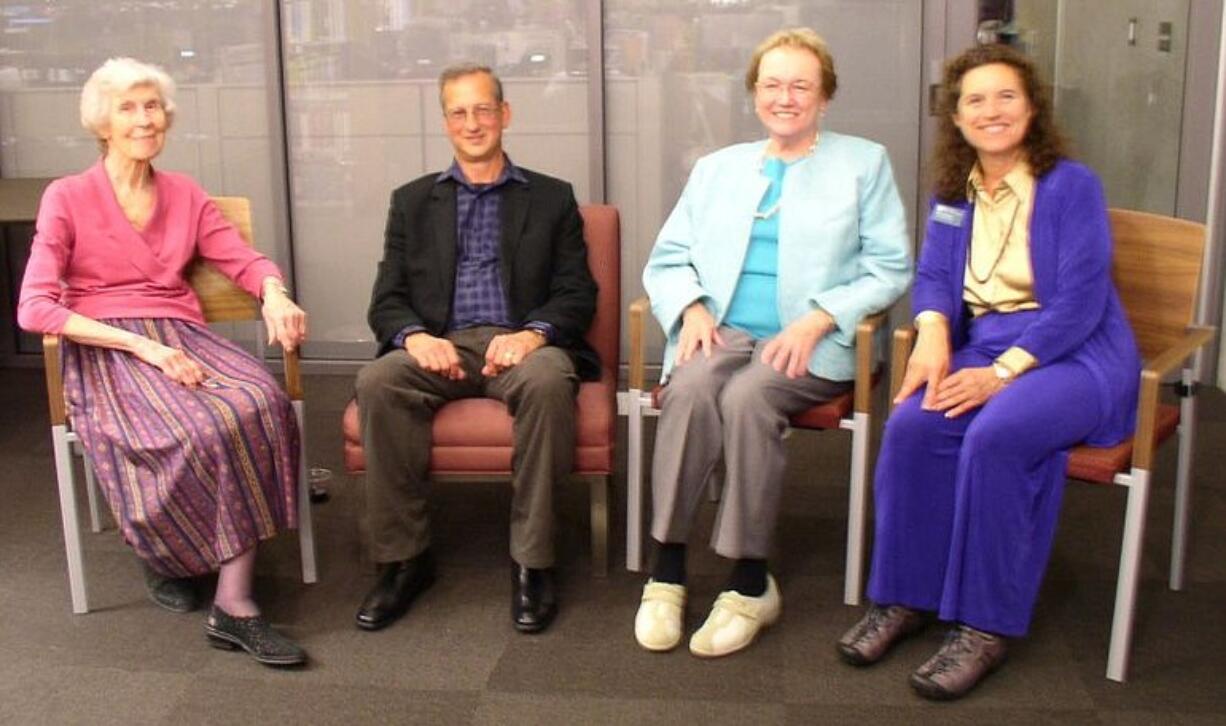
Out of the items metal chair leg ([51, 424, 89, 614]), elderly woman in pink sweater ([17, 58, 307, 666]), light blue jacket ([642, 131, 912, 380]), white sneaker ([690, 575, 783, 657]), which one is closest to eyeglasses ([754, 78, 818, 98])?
light blue jacket ([642, 131, 912, 380])

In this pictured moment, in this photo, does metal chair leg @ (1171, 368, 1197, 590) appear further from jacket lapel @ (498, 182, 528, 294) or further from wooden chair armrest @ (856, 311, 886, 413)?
jacket lapel @ (498, 182, 528, 294)

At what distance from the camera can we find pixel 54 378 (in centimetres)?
289

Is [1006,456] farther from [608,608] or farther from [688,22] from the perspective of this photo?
[688,22]

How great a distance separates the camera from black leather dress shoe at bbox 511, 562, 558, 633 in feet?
9.51

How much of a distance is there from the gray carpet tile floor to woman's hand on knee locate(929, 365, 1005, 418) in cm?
52

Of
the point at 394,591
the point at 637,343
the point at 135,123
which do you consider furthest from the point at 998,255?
the point at 135,123

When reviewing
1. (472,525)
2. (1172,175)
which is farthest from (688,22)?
(472,525)

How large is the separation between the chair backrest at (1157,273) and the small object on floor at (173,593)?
222 cm

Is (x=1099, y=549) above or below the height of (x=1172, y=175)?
below

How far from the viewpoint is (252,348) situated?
201 inches

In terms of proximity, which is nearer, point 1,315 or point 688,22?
point 688,22

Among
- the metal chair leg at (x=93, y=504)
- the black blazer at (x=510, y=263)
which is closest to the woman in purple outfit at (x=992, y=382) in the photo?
the black blazer at (x=510, y=263)

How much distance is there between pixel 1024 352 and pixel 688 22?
7.75ft

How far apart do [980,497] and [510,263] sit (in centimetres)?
126
